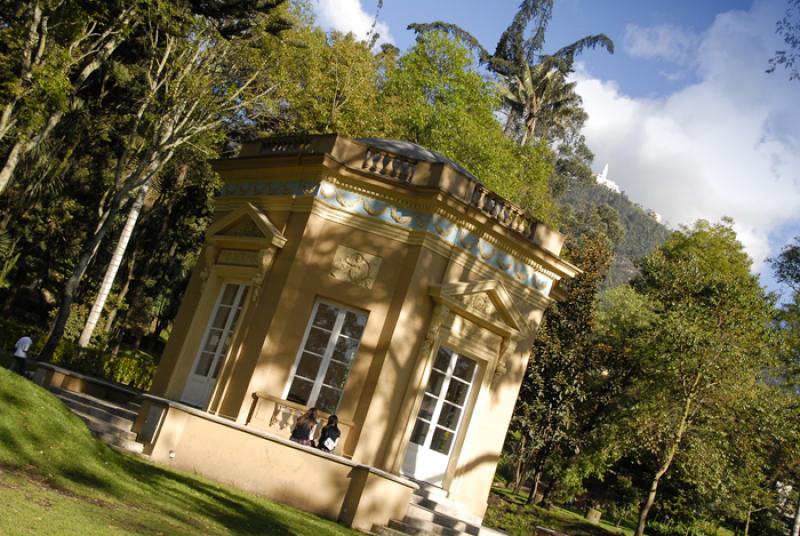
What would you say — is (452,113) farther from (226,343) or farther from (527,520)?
(226,343)

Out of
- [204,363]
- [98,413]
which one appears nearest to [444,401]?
[204,363]

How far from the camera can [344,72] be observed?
87.8 feet

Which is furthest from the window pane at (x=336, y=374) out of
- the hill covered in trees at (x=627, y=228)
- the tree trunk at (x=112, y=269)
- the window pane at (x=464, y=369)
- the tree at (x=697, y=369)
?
the hill covered in trees at (x=627, y=228)

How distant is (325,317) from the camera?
47.4ft

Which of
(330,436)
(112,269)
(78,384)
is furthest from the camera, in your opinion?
(112,269)

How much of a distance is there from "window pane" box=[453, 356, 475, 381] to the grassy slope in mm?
4612

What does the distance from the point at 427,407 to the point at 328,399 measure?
1861mm

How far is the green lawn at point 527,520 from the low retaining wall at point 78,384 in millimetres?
9410

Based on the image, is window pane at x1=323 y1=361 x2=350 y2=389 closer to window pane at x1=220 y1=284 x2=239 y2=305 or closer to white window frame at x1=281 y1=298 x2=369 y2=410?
white window frame at x1=281 y1=298 x2=369 y2=410

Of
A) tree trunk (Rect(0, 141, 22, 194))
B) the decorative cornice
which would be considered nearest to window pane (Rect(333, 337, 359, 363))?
the decorative cornice

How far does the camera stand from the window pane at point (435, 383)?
14836 millimetres

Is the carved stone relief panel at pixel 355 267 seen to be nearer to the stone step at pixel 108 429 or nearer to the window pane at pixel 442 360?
the window pane at pixel 442 360

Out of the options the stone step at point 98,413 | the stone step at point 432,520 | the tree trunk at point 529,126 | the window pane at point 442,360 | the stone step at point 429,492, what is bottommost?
the stone step at point 98,413

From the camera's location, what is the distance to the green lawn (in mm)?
21438
